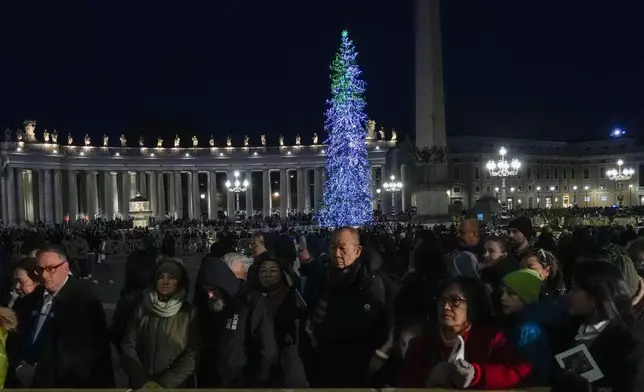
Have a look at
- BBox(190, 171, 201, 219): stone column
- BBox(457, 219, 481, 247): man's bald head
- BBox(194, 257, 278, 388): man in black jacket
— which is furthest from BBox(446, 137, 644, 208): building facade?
BBox(194, 257, 278, 388): man in black jacket

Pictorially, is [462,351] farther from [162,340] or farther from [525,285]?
[162,340]

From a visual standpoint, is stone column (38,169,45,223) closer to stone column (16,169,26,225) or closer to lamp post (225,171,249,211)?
stone column (16,169,26,225)

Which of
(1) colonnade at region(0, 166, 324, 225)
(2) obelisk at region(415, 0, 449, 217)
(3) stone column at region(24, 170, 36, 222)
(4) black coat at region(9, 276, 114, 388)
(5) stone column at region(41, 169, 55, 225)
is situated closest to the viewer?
(4) black coat at region(9, 276, 114, 388)

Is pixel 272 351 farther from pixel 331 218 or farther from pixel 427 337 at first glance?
pixel 331 218

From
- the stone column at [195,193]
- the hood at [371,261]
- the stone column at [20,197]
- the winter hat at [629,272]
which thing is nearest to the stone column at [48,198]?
the stone column at [20,197]

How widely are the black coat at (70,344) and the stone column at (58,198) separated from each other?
3116 inches

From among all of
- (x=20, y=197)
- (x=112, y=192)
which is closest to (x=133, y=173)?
(x=112, y=192)

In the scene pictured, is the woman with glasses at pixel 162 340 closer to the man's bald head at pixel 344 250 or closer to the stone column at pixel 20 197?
the man's bald head at pixel 344 250

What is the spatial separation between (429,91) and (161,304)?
26.0 metres

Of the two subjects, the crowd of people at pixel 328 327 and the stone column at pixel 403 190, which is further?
the stone column at pixel 403 190

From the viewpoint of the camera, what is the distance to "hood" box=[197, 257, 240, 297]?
19.1 feet

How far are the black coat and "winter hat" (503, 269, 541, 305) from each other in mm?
3054

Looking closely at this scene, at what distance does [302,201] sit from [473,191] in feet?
84.1

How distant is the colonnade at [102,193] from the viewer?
3024 inches
